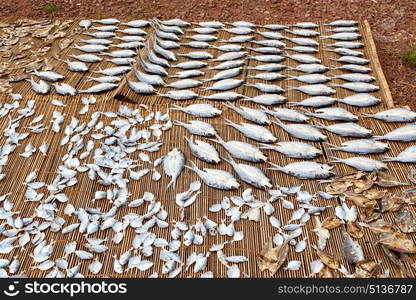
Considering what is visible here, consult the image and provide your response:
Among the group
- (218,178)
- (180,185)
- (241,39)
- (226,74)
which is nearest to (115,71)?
(226,74)

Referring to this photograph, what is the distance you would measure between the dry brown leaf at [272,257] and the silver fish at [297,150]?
0.97m

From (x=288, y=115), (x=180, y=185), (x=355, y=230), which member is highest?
(x=288, y=115)

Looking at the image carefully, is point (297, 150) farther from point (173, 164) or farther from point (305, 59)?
point (305, 59)

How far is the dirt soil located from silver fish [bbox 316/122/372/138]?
10.3ft

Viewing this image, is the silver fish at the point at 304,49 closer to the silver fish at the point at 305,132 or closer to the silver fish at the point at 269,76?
the silver fish at the point at 269,76

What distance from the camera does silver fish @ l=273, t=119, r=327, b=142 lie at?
144 inches

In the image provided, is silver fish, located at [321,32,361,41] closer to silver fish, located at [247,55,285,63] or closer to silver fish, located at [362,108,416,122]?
silver fish, located at [247,55,285,63]

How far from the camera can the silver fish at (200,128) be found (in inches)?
147

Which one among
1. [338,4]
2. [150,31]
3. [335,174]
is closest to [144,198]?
[335,174]

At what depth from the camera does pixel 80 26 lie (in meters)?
5.78

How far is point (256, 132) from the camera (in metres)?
3.72

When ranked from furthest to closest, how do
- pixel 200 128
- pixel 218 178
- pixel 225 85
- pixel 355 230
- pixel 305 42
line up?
pixel 305 42 < pixel 225 85 < pixel 200 128 < pixel 218 178 < pixel 355 230

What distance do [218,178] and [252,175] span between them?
29cm

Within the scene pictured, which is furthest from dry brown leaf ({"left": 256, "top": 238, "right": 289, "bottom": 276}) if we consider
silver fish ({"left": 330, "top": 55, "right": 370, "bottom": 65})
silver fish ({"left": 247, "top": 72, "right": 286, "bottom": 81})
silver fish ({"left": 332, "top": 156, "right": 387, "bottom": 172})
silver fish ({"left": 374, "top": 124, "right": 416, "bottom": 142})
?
silver fish ({"left": 330, "top": 55, "right": 370, "bottom": 65})
